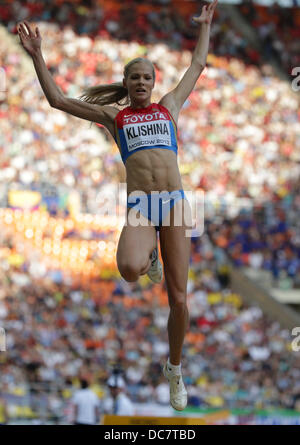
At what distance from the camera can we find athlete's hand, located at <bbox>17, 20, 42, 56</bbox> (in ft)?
20.7

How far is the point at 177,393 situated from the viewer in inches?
259

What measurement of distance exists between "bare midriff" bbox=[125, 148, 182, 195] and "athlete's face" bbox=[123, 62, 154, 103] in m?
0.46

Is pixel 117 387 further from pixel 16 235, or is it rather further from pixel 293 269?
pixel 293 269

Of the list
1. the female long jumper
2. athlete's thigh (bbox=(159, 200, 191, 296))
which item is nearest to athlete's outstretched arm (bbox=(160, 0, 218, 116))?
the female long jumper

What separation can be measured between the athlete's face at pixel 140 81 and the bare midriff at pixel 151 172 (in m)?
0.46

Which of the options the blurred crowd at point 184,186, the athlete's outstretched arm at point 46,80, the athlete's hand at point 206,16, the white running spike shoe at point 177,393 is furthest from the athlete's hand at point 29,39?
the blurred crowd at point 184,186

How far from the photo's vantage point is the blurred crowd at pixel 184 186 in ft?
52.5

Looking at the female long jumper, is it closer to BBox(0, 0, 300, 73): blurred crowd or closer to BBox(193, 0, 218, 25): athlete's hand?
BBox(193, 0, 218, 25): athlete's hand

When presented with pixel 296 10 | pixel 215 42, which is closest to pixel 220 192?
pixel 215 42

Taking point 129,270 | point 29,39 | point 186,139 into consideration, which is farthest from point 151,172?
point 186,139

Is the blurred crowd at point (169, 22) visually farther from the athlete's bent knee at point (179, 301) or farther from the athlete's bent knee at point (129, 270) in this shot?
the athlete's bent knee at point (129, 270)

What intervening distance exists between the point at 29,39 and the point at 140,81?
36.4 inches

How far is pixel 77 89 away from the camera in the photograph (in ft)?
68.3
